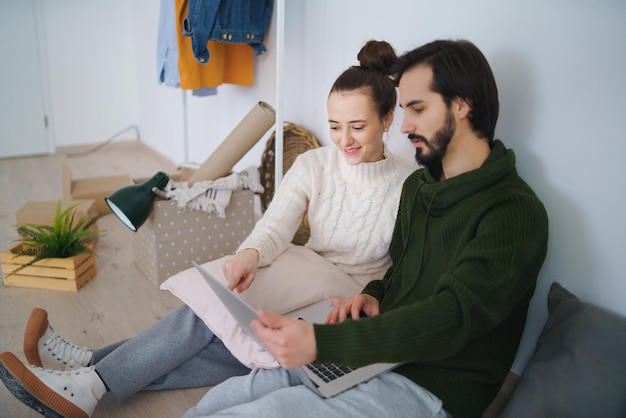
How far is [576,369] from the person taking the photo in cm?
101

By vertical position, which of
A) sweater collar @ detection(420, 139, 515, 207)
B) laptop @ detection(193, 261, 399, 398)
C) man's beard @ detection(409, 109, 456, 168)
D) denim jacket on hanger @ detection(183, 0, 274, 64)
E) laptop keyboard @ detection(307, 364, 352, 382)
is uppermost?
denim jacket on hanger @ detection(183, 0, 274, 64)

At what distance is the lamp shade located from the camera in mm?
1816

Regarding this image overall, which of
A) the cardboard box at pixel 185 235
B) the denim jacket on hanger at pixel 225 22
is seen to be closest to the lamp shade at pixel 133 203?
the cardboard box at pixel 185 235

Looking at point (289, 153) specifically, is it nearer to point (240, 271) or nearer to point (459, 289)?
point (240, 271)

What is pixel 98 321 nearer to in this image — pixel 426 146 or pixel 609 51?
pixel 426 146

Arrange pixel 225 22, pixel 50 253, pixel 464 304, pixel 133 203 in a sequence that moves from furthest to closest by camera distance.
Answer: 1. pixel 225 22
2. pixel 50 253
3. pixel 133 203
4. pixel 464 304

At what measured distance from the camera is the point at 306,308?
4.41 feet

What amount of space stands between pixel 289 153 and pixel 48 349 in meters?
1.18

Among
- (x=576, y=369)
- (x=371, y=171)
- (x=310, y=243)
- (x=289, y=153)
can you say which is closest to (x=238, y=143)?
(x=289, y=153)

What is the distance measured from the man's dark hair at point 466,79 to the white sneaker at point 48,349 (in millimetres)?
1133

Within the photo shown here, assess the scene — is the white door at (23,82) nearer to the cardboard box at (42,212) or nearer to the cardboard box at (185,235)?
the cardboard box at (42,212)

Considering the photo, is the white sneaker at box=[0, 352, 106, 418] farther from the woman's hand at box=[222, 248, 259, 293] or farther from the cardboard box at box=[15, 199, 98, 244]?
the cardboard box at box=[15, 199, 98, 244]

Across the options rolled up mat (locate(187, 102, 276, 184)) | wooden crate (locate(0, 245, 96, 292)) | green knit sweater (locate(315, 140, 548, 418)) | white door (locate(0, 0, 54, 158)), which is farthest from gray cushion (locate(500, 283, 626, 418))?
white door (locate(0, 0, 54, 158))

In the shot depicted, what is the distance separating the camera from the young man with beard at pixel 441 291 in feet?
2.86
